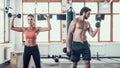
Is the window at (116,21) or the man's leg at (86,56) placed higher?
the window at (116,21)

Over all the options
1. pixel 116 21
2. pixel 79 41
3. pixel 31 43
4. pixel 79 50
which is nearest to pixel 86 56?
pixel 79 50

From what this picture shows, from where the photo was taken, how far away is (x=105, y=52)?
10.7 m

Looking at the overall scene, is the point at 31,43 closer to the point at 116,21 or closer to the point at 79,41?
the point at 79,41

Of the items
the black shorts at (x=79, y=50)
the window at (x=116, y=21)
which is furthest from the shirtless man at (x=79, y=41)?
the window at (x=116, y=21)

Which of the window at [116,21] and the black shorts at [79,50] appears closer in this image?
the black shorts at [79,50]

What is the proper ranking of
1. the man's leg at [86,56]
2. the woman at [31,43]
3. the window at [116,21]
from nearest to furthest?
the man's leg at [86,56] → the woman at [31,43] → the window at [116,21]

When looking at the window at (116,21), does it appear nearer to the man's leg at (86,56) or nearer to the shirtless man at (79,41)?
the shirtless man at (79,41)

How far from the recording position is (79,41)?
4109mm

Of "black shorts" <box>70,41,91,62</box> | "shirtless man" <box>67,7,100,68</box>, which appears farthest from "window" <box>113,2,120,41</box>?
"black shorts" <box>70,41,91,62</box>

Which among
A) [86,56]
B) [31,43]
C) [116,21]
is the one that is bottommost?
[86,56]

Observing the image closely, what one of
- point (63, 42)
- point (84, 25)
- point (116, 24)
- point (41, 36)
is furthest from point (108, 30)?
point (84, 25)

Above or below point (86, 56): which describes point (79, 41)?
above

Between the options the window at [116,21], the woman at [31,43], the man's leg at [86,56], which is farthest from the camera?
the window at [116,21]

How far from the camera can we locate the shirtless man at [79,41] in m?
4.02
